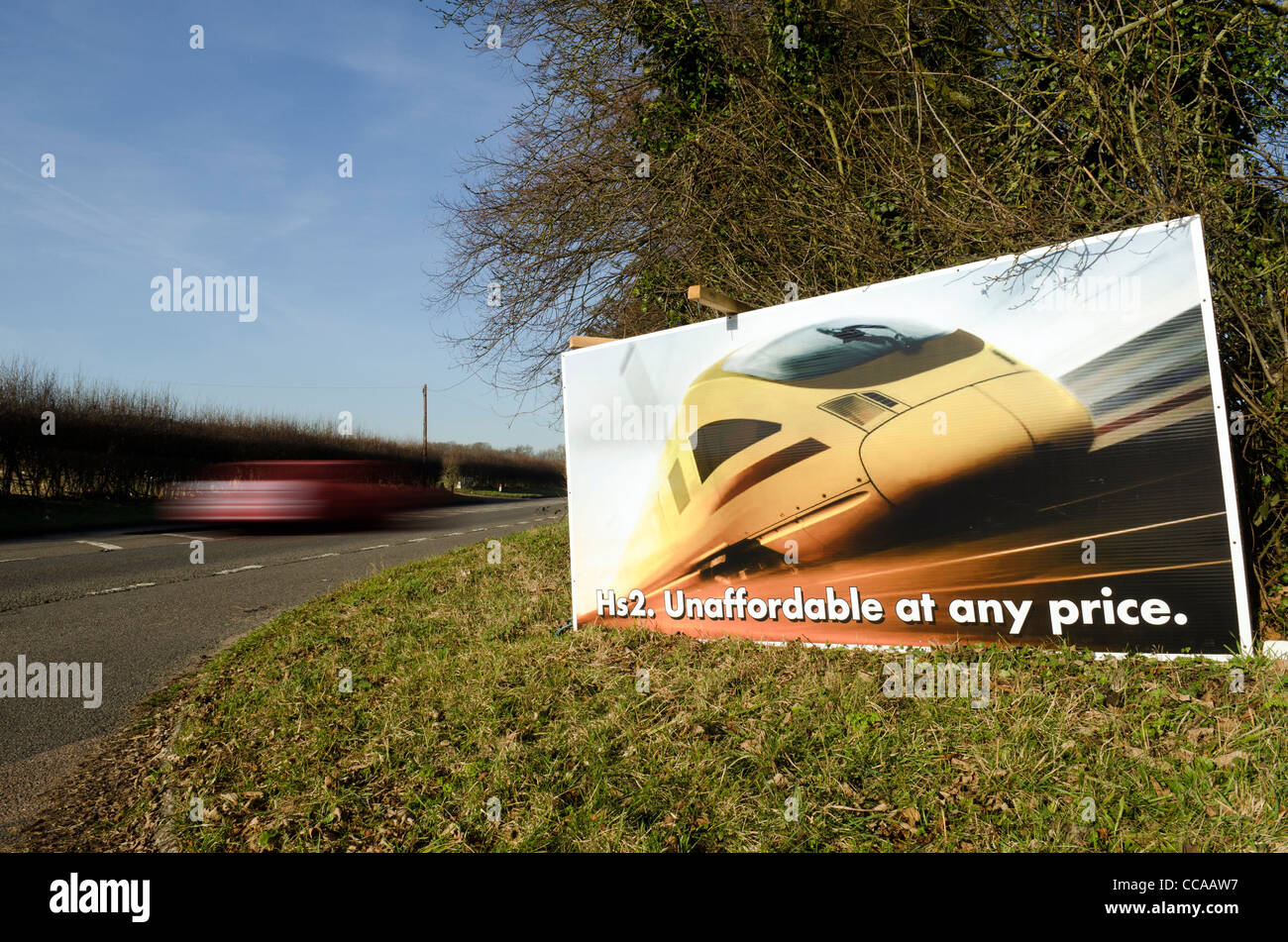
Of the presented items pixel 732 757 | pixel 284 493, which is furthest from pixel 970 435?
pixel 284 493

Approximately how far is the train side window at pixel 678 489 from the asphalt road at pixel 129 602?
4.08 m

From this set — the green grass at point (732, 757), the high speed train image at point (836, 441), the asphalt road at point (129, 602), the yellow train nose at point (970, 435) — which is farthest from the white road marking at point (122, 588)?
the yellow train nose at point (970, 435)

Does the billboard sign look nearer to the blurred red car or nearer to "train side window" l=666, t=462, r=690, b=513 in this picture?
"train side window" l=666, t=462, r=690, b=513

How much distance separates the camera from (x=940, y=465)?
14.5 ft

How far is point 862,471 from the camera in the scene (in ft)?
15.4

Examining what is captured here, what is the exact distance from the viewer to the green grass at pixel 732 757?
275 centimetres

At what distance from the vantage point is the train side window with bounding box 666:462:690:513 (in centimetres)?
545

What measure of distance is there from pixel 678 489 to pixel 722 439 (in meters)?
0.54

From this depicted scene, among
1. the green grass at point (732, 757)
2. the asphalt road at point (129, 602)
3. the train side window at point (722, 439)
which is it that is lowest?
the green grass at point (732, 757)

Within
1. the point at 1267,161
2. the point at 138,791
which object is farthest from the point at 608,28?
the point at 138,791

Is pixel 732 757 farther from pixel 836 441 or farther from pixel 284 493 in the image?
pixel 284 493

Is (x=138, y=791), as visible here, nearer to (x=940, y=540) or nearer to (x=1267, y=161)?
(x=940, y=540)

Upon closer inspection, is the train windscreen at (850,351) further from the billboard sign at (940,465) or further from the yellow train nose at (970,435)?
the yellow train nose at (970,435)

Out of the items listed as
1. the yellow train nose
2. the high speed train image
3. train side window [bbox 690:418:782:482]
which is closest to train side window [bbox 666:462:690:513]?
the high speed train image
